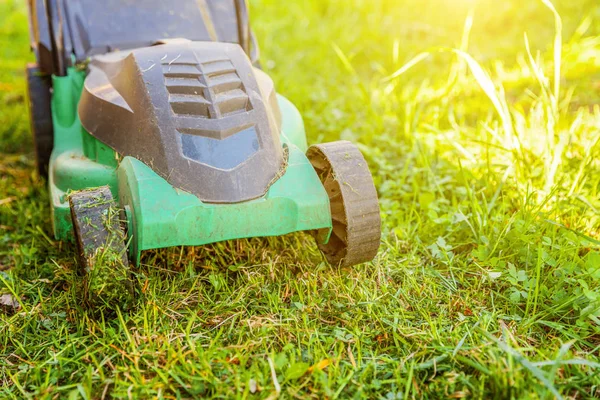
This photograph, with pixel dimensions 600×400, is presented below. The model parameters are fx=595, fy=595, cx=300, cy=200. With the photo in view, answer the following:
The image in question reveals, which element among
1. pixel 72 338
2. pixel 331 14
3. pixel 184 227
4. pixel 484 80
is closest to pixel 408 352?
pixel 184 227

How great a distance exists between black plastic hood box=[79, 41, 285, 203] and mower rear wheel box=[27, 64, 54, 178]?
61 centimetres

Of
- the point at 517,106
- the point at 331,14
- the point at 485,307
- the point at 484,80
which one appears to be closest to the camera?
the point at 485,307

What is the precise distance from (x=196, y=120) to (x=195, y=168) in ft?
0.46

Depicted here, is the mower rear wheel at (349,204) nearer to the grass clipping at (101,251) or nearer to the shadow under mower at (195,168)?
the shadow under mower at (195,168)

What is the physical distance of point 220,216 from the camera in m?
1.58

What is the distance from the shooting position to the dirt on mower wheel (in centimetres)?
149

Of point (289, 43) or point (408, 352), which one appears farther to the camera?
point (289, 43)

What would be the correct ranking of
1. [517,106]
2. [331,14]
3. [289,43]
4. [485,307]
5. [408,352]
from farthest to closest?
1. [331,14]
2. [289,43]
3. [517,106]
4. [485,307]
5. [408,352]

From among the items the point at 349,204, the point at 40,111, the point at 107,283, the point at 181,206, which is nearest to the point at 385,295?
the point at 349,204

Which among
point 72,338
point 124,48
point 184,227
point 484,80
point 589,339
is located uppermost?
point 124,48

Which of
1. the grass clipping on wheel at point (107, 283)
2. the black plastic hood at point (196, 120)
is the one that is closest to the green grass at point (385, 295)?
the grass clipping on wheel at point (107, 283)

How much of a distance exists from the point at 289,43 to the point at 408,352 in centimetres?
288

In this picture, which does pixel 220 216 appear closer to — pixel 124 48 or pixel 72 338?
pixel 72 338

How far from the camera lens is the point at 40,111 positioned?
234 cm
